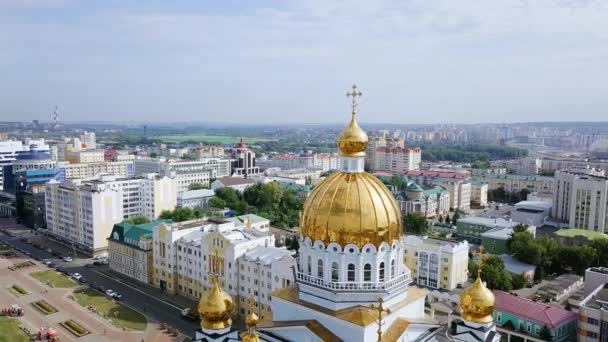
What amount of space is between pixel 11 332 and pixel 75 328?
3373 mm

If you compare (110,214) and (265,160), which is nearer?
(110,214)

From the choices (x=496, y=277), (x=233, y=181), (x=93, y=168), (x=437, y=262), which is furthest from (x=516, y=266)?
(x=93, y=168)

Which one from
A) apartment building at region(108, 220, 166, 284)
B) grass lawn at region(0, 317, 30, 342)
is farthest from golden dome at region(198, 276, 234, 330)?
apartment building at region(108, 220, 166, 284)

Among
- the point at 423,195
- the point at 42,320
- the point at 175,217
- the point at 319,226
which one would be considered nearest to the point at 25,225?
the point at 175,217

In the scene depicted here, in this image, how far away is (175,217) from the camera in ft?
157

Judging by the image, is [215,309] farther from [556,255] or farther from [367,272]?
[556,255]

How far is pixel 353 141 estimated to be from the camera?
47.9 feet

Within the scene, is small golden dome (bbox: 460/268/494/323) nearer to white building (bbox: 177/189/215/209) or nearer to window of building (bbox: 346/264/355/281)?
window of building (bbox: 346/264/355/281)

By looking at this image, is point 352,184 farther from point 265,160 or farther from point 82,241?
point 265,160

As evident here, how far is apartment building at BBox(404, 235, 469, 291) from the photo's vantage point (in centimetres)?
3372

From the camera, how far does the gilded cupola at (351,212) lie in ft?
43.9

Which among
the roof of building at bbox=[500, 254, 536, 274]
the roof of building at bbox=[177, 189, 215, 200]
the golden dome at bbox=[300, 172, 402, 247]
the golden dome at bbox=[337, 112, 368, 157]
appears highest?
the golden dome at bbox=[337, 112, 368, 157]

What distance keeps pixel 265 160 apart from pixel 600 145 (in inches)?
3069

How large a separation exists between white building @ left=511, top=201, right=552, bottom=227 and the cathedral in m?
44.0
